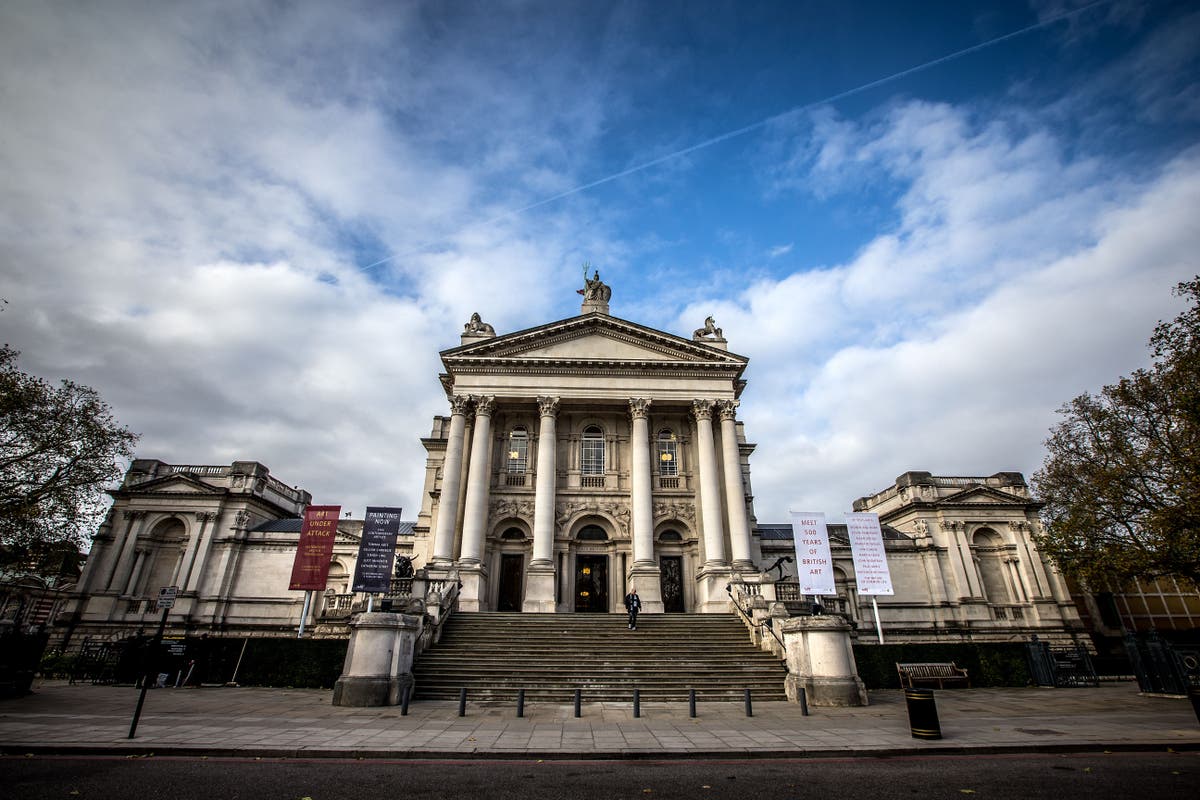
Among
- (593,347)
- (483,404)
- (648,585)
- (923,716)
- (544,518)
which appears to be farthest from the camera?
(593,347)

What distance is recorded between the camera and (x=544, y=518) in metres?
27.4

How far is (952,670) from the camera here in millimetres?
20156

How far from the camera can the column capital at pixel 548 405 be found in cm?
2983

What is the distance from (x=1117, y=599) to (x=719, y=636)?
32076 millimetres

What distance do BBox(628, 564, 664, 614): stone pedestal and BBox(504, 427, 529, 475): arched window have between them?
8.60m

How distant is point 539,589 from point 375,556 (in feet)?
26.0

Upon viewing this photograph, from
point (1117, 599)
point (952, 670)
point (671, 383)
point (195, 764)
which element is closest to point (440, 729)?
point (195, 764)

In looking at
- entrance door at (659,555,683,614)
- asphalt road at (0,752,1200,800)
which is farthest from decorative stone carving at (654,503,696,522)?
asphalt road at (0,752,1200,800)

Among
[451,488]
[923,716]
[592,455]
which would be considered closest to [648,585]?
[592,455]

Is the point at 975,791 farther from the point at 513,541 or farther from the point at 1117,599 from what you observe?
the point at 1117,599

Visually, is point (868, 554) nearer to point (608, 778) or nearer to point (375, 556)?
point (608, 778)

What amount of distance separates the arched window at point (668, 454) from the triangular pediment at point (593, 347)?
4372mm

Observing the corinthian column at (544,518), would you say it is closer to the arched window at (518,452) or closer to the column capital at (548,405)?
the column capital at (548,405)

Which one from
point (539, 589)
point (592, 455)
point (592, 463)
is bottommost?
point (539, 589)
